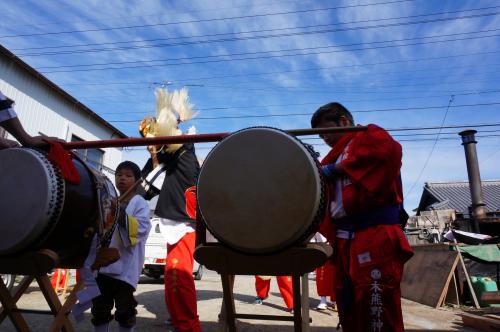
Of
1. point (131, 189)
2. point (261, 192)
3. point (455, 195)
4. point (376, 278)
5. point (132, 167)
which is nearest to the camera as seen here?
point (261, 192)

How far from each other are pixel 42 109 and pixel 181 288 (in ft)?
31.9

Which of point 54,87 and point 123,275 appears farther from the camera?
point 54,87

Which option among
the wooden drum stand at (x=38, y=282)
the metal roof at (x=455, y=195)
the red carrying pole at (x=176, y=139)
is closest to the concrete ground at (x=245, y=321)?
the wooden drum stand at (x=38, y=282)

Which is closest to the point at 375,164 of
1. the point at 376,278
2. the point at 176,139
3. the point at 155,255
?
the point at 376,278

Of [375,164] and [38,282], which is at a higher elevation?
[375,164]

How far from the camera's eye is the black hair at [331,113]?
6.64ft

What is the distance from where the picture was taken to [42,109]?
404 inches

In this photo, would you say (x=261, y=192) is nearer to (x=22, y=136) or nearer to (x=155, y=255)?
(x=22, y=136)

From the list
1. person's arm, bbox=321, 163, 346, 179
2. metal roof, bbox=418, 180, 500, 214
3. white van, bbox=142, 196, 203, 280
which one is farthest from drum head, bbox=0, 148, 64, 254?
metal roof, bbox=418, 180, 500, 214

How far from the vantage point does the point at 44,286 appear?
185 centimetres

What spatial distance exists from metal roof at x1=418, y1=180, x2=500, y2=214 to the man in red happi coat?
18138mm

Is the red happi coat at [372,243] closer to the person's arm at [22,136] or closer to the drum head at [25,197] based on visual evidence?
the drum head at [25,197]

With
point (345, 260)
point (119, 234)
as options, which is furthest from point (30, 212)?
point (345, 260)

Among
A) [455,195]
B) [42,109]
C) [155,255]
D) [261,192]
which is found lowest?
[155,255]
